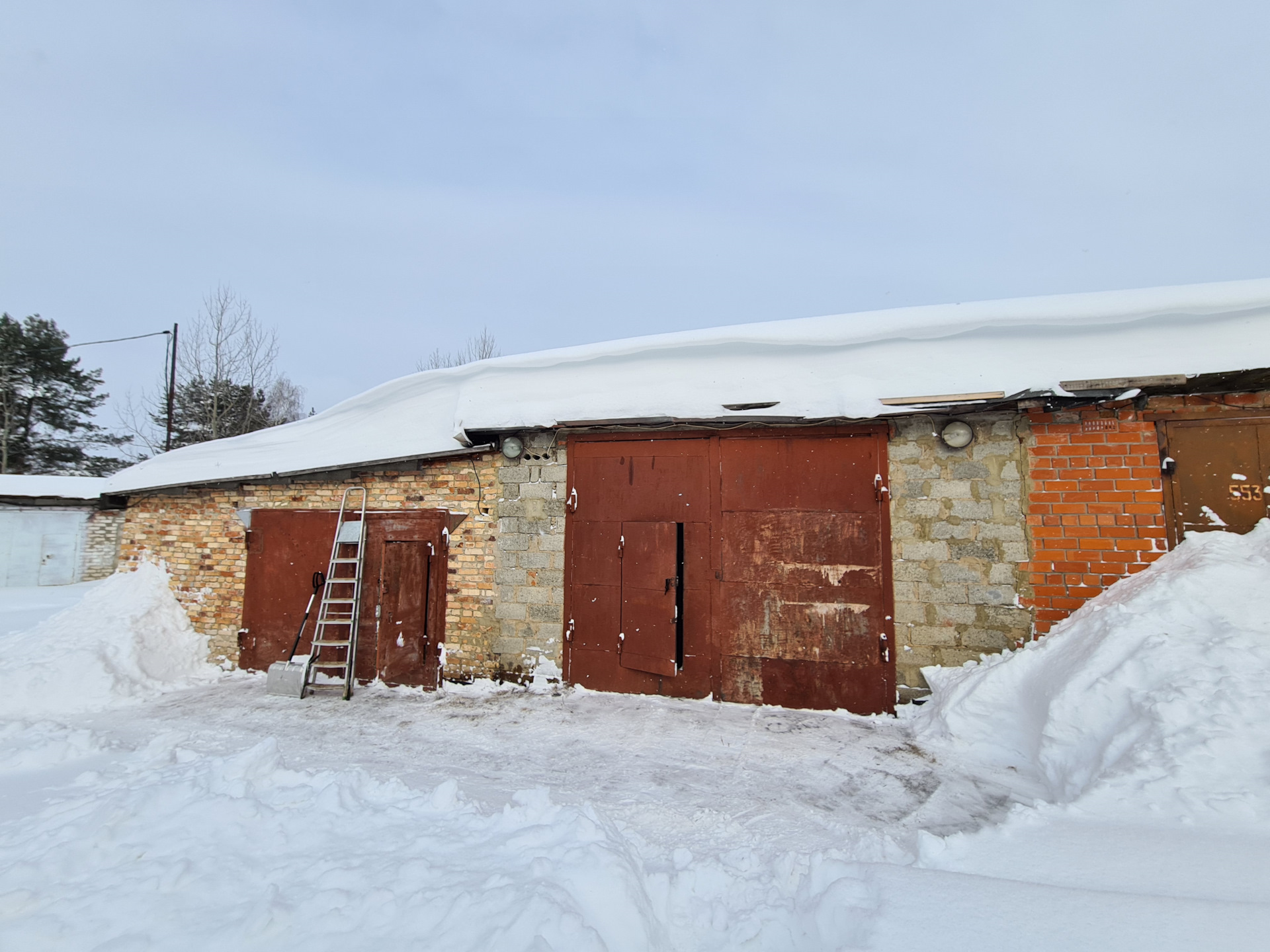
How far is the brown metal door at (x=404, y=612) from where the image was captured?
5.91 m

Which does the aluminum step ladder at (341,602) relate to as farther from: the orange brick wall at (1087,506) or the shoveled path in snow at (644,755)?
the orange brick wall at (1087,506)

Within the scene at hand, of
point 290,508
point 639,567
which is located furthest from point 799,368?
point 290,508

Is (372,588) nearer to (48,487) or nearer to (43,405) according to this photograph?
(48,487)

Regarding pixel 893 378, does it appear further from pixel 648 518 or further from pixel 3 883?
pixel 3 883

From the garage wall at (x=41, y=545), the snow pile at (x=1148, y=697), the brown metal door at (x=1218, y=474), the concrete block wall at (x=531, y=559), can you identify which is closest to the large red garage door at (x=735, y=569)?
the concrete block wall at (x=531, y=559)

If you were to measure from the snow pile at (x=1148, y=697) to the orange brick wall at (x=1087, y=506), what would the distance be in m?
0.21

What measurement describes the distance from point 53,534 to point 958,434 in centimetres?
1915

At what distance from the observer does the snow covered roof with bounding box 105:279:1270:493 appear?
4.43m

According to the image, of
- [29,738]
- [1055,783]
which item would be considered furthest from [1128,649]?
[29,738]

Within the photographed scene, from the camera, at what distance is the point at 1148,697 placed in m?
3.02

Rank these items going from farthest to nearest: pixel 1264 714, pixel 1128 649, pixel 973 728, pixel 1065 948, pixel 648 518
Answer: pixel 648 518 < pixel 973 728 < pixel 1128 649 < pixel 1264 714 < pixel 1065 948

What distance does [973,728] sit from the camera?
13.0ft

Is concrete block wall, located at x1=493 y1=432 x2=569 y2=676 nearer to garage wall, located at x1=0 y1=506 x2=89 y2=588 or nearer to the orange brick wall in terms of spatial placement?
the orange brick wall

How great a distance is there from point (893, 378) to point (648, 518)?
8.16ft
